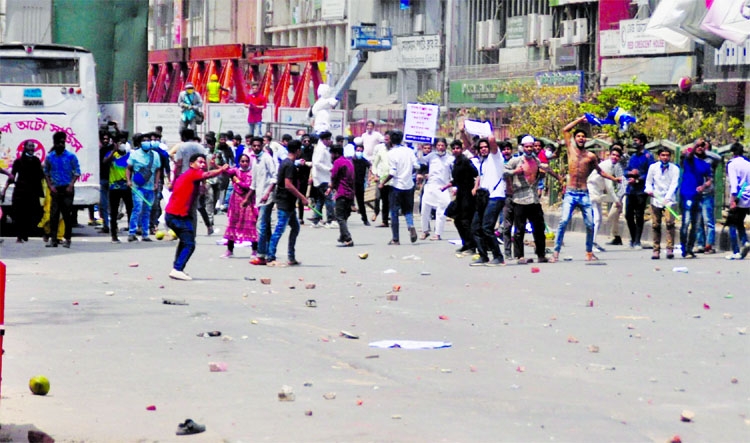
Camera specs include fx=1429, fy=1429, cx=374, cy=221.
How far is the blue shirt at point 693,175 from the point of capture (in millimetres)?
19844

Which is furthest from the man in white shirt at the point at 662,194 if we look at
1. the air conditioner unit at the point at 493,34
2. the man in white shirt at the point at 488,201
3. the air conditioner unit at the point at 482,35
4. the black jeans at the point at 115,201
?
the air conditioner unit at the point at 482,35

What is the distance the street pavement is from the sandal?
75mm

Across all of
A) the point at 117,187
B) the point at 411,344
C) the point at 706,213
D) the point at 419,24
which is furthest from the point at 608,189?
the point at 419,24

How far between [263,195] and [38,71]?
8.31 metres

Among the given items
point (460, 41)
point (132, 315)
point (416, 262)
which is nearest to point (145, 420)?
point (132, 315)

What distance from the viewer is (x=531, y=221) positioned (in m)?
18.5

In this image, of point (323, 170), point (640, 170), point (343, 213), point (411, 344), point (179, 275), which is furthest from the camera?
point (323, 170)

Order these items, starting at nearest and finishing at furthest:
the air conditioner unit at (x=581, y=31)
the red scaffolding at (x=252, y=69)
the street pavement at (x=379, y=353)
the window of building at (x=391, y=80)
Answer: the street pavement at (x=379, y=353) → the red scaffolding at (x=252, y=69) → the air conditioner unit at (x=581, y=31) → the window of building at (x=391, y=80)

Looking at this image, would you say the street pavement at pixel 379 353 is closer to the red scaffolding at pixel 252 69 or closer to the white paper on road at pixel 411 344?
the white paper on road at pixel 411 344

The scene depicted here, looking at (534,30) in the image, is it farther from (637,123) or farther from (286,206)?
(286,206)

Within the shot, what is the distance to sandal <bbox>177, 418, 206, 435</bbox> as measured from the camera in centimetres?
747

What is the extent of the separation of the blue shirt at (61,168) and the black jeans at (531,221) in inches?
264

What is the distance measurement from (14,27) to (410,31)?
108 feet

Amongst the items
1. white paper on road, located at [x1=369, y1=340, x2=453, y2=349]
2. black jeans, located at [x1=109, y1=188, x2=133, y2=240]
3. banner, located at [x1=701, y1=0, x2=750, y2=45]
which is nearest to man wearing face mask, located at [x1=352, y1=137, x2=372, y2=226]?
black jeans, located at [x1=109, y1=188, x2=133, y2=240]
